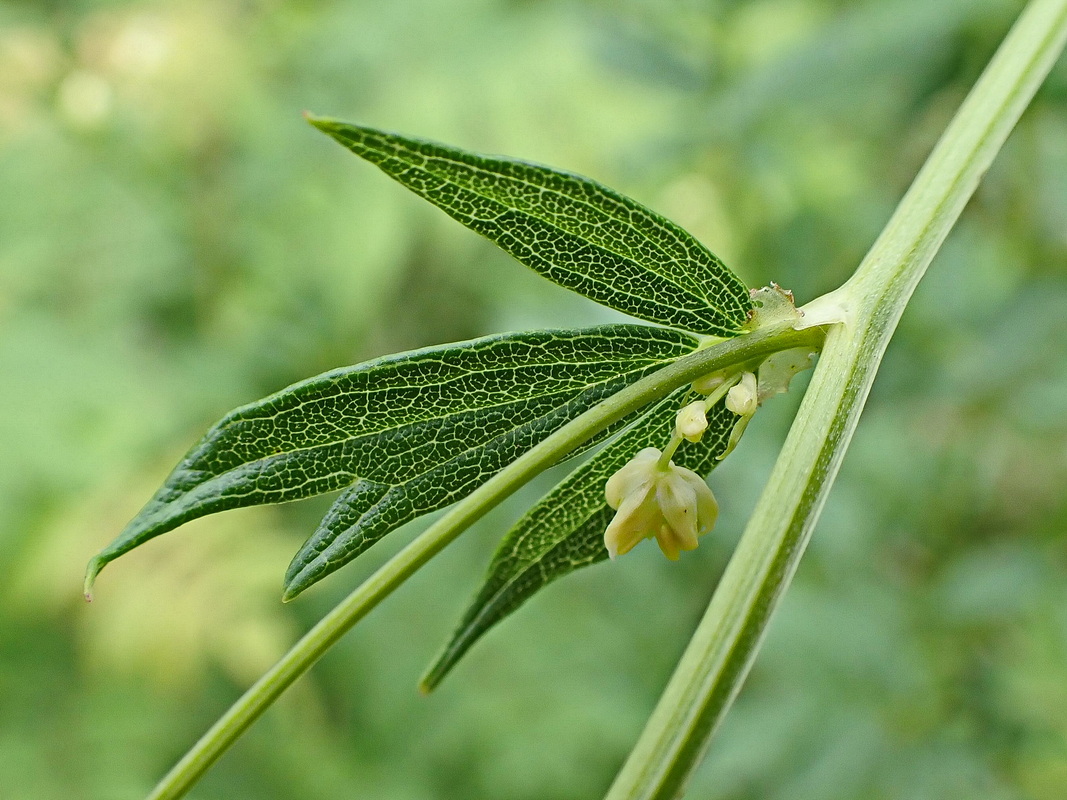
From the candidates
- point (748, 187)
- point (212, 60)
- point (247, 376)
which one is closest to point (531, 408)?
point (748, 187)

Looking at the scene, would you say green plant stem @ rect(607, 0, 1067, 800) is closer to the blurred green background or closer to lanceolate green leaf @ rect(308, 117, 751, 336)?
lanceolate green leaf @ rect(308, 117, 751, 336)

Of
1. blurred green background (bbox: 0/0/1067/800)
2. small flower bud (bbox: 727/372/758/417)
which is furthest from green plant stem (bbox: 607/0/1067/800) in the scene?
blurred green background (bbox: 0/0/1067/800)

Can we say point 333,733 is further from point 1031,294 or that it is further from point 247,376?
point 1031,294

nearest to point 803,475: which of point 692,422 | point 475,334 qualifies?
point 692,422

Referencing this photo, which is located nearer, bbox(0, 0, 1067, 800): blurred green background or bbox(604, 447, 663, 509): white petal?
bbox(604, 447, 663, 509): white petal

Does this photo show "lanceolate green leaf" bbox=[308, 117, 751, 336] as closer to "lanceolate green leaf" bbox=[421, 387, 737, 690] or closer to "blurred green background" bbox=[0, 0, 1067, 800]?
"lanceolate green leaf" bbox=[421, 387, 737, 690]

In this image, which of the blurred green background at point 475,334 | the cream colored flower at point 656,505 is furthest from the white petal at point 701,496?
the blurred green background at point 475,334

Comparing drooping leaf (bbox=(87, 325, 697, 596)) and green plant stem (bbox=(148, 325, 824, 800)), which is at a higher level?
drooping leaf (bbox=(87, 325, 697, 596))
